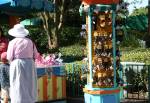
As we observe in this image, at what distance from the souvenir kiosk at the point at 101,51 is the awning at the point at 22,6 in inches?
89.7

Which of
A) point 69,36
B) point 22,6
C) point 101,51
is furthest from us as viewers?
point 69,36

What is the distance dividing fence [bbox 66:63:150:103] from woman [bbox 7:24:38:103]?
7.65ft

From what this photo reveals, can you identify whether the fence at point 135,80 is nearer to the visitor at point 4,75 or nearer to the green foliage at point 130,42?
the visitor at point 4,75

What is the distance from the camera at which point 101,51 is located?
9828 millimetres

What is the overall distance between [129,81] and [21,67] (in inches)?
135

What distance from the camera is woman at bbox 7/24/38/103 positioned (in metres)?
8.95

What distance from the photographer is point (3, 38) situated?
10.2 meters

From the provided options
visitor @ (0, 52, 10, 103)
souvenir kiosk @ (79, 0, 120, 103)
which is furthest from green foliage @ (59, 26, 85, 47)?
souvenir kiosk @ (79, 0, 120, 103)

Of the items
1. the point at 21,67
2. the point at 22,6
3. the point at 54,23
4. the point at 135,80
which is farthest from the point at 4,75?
the point at 54,23

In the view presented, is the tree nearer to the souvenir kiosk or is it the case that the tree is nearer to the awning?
the awning

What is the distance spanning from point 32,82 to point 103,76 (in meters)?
1.57

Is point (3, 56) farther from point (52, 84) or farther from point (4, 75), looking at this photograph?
point (52, 84)

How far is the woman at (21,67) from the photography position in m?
8.95

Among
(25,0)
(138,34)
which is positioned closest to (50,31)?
(138,34)
